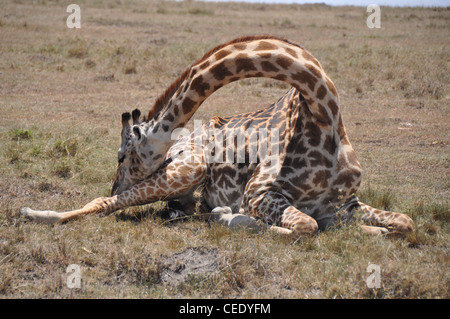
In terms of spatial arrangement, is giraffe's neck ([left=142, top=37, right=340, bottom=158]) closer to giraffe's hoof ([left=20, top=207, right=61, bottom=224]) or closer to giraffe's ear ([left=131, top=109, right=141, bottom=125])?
giraffe's ear ([left=131, top=109, right=141, bottom=125])

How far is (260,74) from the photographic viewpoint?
15.3 feet

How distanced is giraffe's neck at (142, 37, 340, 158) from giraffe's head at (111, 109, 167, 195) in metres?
0.26

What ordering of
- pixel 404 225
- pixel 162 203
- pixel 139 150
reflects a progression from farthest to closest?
1. pixel 162 203
2. pixel 139 150
3. pixel 404 225

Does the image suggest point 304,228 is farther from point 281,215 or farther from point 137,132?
point 137,132

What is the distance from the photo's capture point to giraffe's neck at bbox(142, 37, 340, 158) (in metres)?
4.55

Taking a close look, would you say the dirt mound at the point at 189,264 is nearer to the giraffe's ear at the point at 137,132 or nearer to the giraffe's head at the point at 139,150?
the giraffe's head at the point at 139,150

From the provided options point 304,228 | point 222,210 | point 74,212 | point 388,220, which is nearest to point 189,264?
point 222,210

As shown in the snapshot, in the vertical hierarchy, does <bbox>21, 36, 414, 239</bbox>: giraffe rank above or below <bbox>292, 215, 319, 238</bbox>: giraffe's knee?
above

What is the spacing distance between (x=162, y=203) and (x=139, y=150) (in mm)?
1015

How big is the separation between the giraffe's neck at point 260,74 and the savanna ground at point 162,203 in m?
1.17

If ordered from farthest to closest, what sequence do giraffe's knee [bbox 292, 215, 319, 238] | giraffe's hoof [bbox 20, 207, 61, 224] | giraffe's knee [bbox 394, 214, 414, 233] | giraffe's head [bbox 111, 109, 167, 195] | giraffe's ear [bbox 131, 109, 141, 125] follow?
giraffe's ear [bbox 131, 109, 141, 125]
giraffe's head [bbox 111, 109, 167, 195]
giraffe's hoof [bbox 20, 207, 61, 224]
giraffe's knee [bbox 394, 214, 414, 233]
giraffe's knee [bbox 292, 215, 319, 238]

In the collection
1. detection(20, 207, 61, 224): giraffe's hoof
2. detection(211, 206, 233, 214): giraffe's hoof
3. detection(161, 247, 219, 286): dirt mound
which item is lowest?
detection(161, 247, 219, 286): dirt mound

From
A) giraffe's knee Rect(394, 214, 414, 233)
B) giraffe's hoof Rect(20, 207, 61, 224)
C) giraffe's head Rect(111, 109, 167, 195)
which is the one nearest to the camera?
giraffe's knee Rect(394, 214, 414, 233)

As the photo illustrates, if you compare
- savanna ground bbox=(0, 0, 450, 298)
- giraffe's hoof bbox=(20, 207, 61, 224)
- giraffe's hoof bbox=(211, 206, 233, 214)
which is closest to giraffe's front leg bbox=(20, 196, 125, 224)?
giraffe's hoof bbox=(20, 207, 61, 224)
